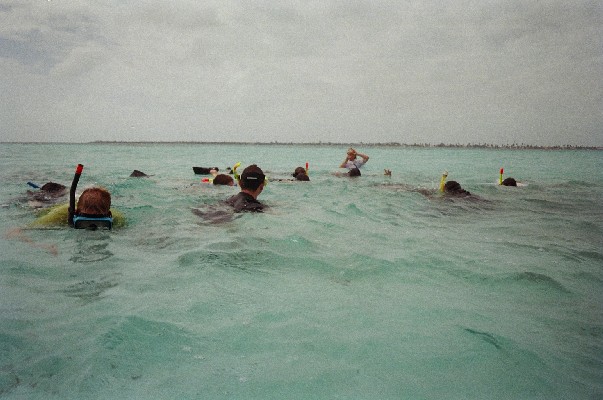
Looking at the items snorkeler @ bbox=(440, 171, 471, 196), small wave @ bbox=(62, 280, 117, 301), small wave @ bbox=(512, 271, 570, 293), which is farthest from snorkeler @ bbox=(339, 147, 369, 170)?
small wave @ bbox=(62, 280, 117, 301)

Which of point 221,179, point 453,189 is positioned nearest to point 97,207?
point 221,179

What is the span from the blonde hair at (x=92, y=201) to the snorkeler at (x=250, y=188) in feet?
Answer: 8.08

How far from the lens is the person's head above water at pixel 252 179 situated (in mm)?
6922

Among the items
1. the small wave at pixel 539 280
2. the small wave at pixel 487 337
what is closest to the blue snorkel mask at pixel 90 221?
the small wave at pixel 487 337

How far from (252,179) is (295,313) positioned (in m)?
4.16

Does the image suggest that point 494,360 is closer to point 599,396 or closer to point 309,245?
point 599,396

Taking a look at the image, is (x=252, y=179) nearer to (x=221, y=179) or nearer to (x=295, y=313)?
(x=295, y=313)

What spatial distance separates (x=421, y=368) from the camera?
2420 millimetres

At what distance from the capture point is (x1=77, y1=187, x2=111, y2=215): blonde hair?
4980 mm

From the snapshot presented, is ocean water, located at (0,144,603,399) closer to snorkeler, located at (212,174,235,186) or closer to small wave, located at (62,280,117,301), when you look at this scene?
small wave, located at (62,280,117,301)

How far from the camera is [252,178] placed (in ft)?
22.9

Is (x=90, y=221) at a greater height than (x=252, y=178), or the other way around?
(x=252, y=178)

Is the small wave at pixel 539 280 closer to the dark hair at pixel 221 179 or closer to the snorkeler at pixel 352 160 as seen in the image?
the dark hair at pixel 221 179

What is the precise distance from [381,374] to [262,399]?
0.78 m
